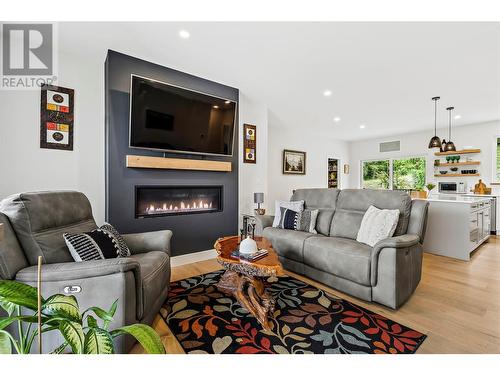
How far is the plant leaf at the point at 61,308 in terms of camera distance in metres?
0.67

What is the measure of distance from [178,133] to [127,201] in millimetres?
1074

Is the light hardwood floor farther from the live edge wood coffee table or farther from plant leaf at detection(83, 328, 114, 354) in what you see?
plant leaf at detection(83, 328, 114, 354)

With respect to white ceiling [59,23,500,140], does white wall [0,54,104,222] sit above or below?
below

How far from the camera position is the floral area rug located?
1517 millimetres

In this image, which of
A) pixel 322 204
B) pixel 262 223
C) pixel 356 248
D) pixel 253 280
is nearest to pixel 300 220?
pixel 322 204

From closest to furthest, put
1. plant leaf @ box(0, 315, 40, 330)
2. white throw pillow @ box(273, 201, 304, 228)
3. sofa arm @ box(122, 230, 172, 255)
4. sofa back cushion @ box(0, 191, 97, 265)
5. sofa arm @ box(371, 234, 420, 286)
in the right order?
plant leaf @ box(0, 315, 40, 330)
sofa back cushion @ box(0, 191, 97, 265)
sofa arm @ box(371, 234, 420, 286)
sofa arm @ box(122, 230, 172, 255)
white throw pillow @ box(273, 201, 304, 228)

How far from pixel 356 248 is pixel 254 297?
43.1 inches

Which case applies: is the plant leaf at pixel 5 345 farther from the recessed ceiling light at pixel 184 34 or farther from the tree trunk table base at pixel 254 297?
the recessed ceiling light at pixel 184 34

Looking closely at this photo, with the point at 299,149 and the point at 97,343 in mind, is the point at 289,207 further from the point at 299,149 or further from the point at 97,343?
the point at 299,149

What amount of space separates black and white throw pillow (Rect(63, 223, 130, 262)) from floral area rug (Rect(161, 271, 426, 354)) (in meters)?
0.68

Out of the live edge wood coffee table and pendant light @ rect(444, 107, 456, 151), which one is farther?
pendant light @ rect(444, 107, 456, 151)

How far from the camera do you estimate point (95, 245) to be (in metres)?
1.67

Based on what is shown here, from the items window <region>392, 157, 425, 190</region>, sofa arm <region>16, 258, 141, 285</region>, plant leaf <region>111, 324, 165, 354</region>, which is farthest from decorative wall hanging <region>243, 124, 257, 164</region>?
window <region>392, 157, 425, 190</region>
